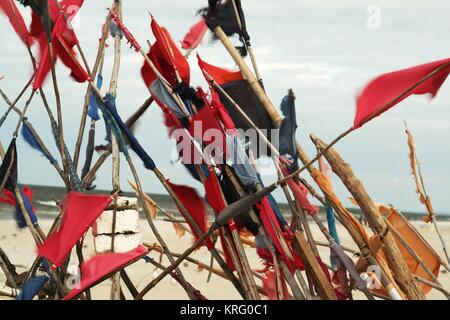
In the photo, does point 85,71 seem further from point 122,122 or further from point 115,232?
point 115,232

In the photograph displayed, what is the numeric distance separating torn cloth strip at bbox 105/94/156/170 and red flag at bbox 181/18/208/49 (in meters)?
0.58

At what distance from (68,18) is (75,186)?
2.37ft

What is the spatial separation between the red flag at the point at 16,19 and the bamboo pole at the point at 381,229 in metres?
1.47

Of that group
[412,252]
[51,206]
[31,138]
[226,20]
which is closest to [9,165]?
[31,138]

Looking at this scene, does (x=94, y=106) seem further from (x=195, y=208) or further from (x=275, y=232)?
(x=275, y=232)

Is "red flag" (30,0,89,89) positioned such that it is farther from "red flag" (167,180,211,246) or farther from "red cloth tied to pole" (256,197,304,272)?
"red cloth tied to pole" (256,197,304,272)

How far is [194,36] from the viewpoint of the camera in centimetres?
363

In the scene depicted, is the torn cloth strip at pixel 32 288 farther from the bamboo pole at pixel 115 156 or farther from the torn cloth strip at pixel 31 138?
the torn cloth strip at pixel 31 138

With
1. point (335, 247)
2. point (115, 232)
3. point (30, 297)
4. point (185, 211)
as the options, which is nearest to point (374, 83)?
point (335, 247)

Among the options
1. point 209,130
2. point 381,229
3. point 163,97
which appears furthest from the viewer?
point 163,97

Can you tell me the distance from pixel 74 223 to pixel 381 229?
1.09 meters

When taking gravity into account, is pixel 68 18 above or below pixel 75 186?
above

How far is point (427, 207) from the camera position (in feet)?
12.9

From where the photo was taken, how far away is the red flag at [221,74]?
10.8ft
